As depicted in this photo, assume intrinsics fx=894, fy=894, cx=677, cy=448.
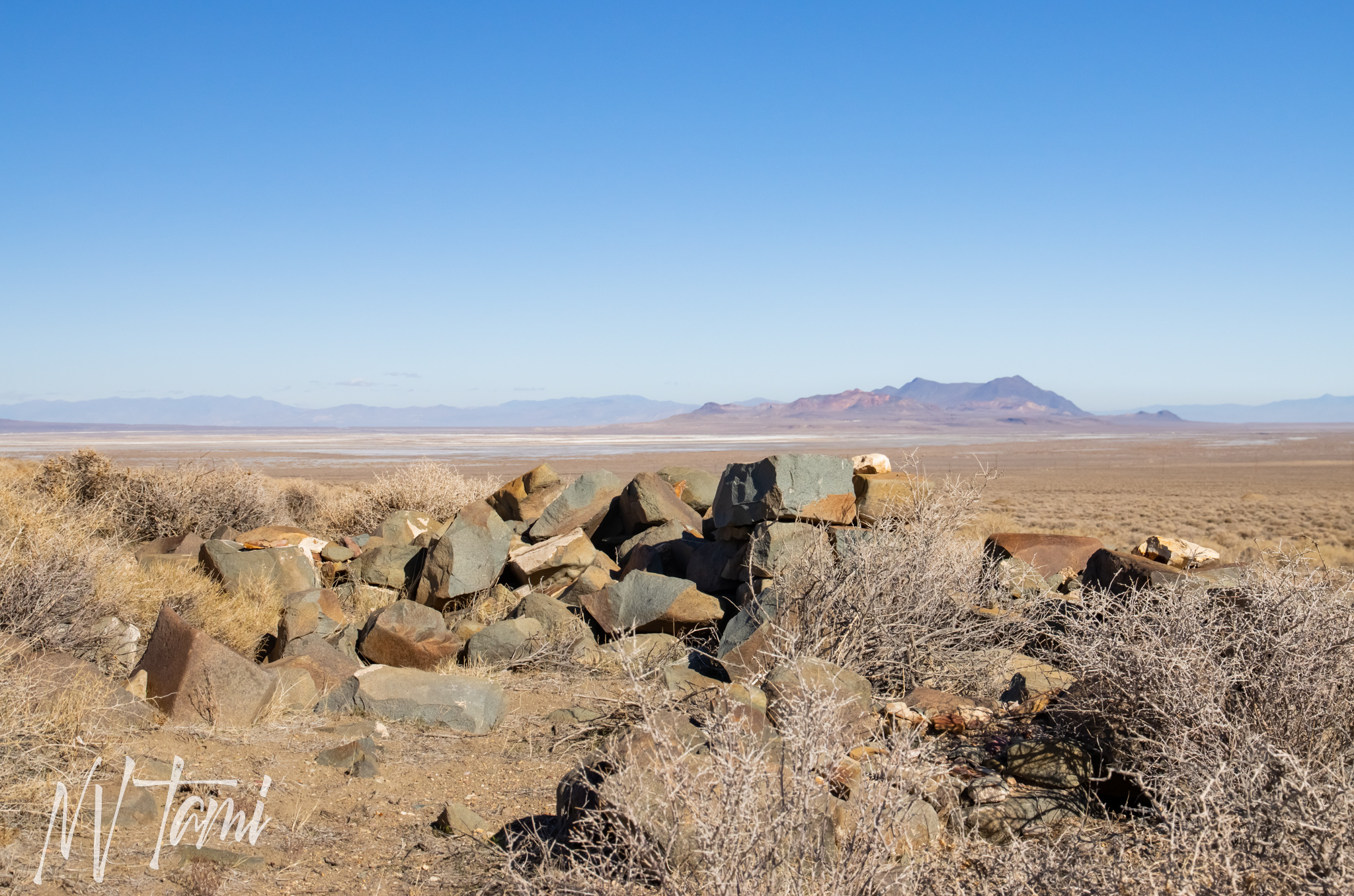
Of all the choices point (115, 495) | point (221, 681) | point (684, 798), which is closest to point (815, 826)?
point (684, 798)

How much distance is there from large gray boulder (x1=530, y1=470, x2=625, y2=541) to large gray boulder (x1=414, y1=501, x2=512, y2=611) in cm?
94

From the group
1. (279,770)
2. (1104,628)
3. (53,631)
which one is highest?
(1104,628)

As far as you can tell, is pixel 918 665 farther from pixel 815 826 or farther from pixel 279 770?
Result: pixel 279 770

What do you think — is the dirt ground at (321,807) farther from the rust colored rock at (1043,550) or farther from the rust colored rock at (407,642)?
the rust colored rock at (1043,550)

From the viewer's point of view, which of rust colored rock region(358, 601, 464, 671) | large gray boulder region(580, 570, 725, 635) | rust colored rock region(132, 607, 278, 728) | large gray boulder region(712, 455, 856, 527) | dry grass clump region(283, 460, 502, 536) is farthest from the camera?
dry grass clump region(283, 460, 502, 536)

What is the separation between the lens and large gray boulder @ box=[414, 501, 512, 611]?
9227 millimetres

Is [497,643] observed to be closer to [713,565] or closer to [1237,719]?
[713,565]

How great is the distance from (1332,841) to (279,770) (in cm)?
528

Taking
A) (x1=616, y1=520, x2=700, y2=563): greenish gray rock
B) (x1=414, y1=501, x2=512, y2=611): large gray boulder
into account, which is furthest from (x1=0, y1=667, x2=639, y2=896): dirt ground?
(x1=616, y1=520, x2=700, y2=563): greenish gray rock

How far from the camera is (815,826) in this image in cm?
348

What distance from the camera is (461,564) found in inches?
366

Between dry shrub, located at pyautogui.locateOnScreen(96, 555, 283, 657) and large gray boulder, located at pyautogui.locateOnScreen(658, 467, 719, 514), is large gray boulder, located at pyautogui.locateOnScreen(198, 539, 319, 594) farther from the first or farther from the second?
large gray boulder, located at pyautogui.locateOnScreen(658, 467, 719, 514)

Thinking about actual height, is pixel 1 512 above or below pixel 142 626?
above

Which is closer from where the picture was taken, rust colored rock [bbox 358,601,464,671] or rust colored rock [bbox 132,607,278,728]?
rust colored rock [bbox 132,607,278,728]
